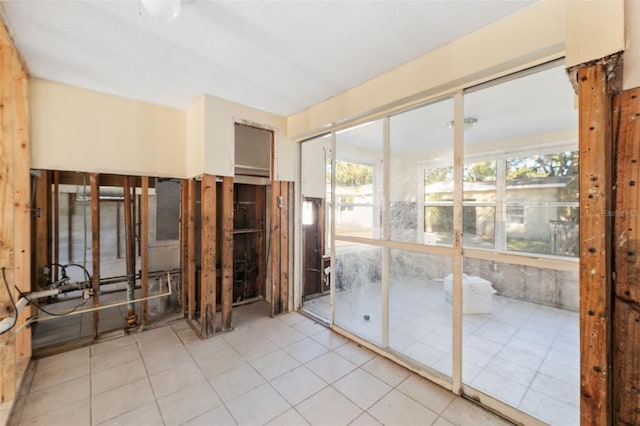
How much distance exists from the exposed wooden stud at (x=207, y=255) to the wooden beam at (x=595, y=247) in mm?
3004

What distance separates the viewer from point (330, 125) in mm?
3039

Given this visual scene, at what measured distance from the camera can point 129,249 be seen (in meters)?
3.01

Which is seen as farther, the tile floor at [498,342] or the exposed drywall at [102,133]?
the exposed drywall at [102,133]

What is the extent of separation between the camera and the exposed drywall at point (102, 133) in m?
A: 2.49

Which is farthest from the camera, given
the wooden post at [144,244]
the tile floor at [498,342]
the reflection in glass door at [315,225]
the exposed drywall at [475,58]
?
the reflection in glass door at [315,225]

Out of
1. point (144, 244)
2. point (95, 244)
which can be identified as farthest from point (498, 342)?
point (95, 244)

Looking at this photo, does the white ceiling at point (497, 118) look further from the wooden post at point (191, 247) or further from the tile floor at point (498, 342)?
the wooden post at point (191, 247)

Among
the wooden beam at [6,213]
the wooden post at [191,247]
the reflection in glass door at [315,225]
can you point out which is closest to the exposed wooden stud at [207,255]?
the wooden post at [191,247]

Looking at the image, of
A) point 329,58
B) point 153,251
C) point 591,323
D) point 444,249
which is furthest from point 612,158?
point 153,251

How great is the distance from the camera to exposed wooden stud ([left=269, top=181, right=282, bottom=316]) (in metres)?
3.45

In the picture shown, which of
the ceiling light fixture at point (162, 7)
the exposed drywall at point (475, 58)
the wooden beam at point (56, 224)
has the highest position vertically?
the exposed drywall at point (475, 58)

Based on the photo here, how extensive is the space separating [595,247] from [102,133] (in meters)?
4.08

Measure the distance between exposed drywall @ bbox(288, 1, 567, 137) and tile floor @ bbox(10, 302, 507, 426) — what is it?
2.44m

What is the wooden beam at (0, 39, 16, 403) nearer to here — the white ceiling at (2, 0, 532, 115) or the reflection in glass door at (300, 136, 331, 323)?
the white ceiling at (2, 0, 532, 115)
